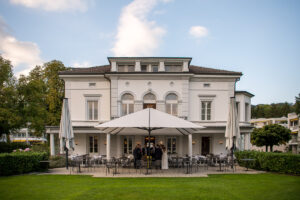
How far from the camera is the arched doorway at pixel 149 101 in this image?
17969 mm

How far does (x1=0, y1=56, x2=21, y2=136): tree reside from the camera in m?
19.1

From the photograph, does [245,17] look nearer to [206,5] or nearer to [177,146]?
[206,5]

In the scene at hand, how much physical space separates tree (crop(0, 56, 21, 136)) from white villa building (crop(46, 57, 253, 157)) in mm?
4964

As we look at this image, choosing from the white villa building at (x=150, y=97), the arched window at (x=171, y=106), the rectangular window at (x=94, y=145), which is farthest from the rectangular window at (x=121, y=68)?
the rectangular window at (x=94, y=145)

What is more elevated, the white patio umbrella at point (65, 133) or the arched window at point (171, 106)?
the arched window at point (171, 106)

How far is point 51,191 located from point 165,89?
39.7ft

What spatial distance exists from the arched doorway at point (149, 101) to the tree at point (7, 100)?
1234 centimetres

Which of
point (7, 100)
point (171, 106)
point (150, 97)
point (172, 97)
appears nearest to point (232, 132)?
point (171, 106)

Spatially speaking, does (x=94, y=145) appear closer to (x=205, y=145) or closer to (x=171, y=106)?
(x=171, y=106)

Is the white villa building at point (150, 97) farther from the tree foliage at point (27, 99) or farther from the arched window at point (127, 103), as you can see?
the tree foliage at point (27, 99)

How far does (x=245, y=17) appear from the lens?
16.1 metres

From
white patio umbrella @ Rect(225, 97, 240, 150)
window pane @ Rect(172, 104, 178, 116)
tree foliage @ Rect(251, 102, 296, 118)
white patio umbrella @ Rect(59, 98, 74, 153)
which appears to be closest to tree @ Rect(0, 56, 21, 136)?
white patio umbrella @ Rect(59, 98, 74, 153)

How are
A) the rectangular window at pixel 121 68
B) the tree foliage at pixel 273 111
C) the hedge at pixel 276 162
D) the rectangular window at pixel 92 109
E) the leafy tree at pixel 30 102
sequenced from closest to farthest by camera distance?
the hedge at pixel 276 162, the rectangular window at pixel 121 68, the rectangular window at pixel 92 109, the leafy tree at pixel 30 102, the tree foliage at pixel 273 111

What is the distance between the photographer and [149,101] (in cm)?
1797
